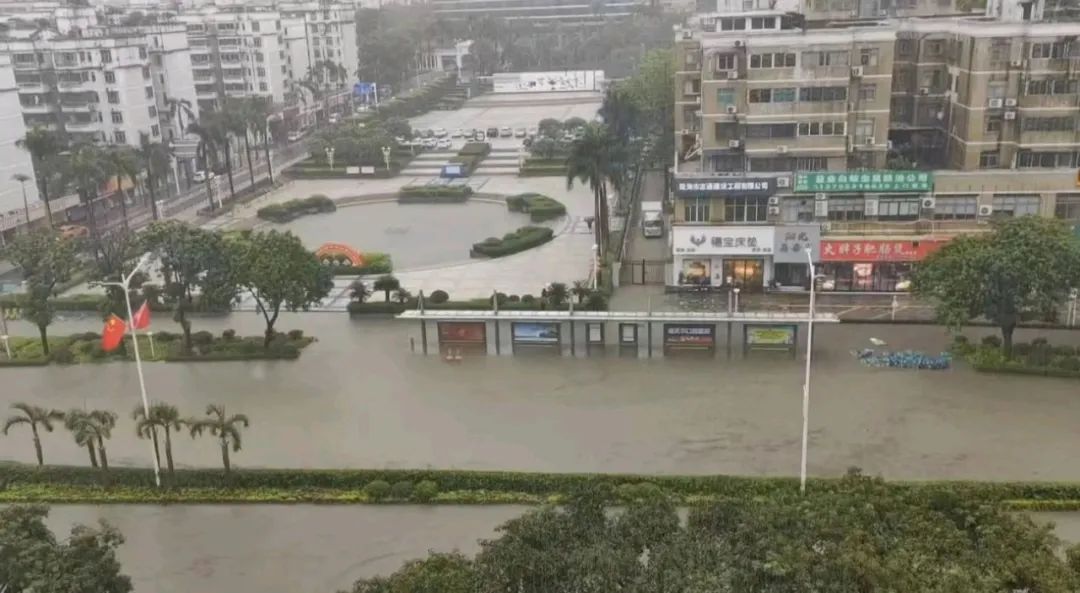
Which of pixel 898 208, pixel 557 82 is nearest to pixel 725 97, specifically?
pixel 898 208

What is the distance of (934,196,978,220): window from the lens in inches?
1563

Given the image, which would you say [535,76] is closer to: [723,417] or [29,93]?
[29,93]

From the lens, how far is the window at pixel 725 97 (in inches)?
1666

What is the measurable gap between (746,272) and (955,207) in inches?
375

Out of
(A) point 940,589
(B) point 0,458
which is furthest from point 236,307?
(A) point 940,589

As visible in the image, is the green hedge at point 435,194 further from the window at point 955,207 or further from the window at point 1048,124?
the window at point 1048,124

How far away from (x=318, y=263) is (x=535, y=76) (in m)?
86.4

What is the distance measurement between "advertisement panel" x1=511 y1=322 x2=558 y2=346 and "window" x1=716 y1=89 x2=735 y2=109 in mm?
14638

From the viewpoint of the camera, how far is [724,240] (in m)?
41.4

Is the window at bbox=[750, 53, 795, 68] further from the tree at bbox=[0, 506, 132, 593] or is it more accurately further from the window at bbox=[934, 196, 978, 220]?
the tree at bbox=[0, 506, 132, 593]

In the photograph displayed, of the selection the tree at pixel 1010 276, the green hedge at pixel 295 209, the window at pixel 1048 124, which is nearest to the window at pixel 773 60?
the window at pixel 1048 124

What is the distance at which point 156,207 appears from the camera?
61969mm

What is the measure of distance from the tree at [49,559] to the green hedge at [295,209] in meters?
44.8

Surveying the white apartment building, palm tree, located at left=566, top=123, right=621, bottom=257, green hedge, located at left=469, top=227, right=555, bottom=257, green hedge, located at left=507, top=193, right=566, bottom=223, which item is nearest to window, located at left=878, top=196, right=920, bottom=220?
palm tree, located at left=566, top=123, right=621, bottom=257
